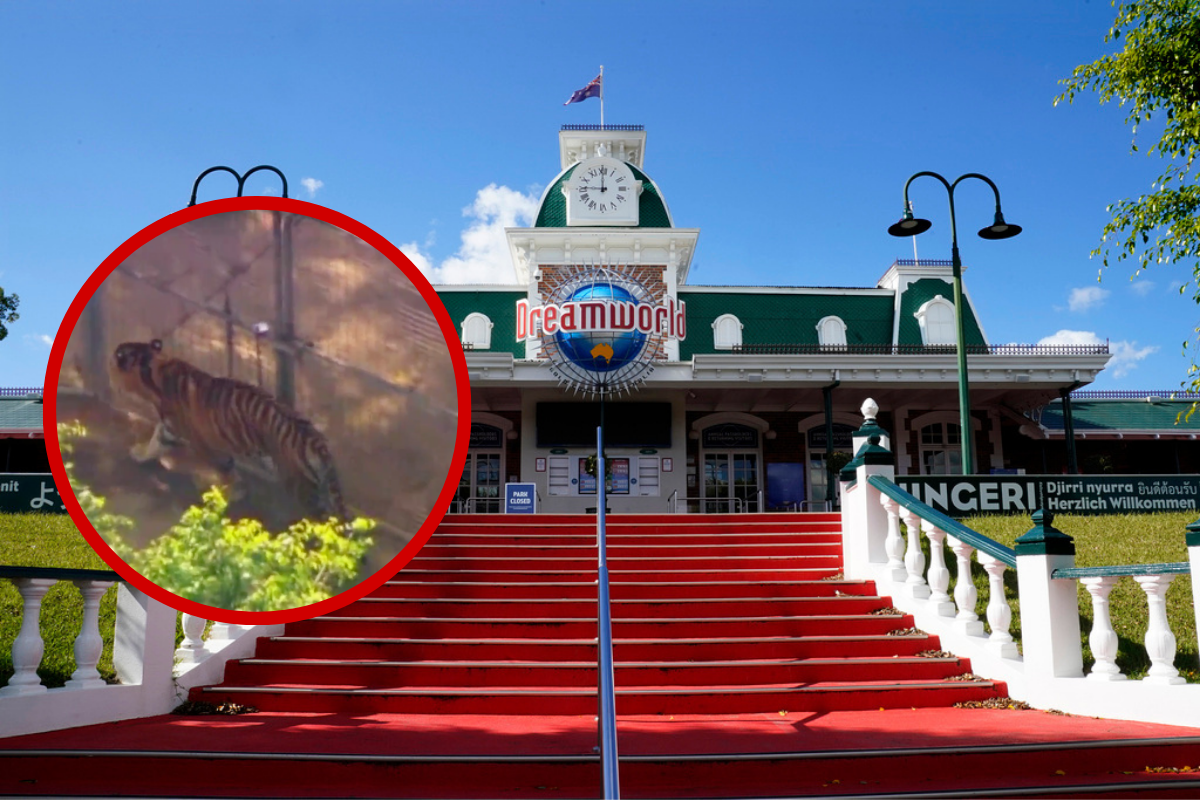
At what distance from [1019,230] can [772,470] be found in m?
9.40

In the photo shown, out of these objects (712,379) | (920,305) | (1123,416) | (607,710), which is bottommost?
(607,710)

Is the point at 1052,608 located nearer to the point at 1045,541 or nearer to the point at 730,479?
the point at 1045,541

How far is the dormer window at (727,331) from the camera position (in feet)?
69.4

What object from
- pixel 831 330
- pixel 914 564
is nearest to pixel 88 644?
pixel 914 564

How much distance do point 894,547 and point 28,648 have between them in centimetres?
672

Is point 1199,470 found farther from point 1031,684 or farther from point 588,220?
point 1031,684

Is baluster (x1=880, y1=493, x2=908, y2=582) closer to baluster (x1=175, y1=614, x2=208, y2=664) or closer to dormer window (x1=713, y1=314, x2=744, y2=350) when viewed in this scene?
baluster (x1=175, y1=614, x2=208, y2=664)

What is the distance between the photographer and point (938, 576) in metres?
6.90

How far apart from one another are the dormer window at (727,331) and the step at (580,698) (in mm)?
15660

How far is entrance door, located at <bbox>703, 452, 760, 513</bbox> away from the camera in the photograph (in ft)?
66.3

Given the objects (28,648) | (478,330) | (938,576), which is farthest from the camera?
(478,330)

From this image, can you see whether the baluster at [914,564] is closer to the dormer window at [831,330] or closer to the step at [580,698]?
the step at [580,698]

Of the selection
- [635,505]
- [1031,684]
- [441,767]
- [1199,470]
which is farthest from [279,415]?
[1199,470]

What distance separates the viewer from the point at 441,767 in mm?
4152
